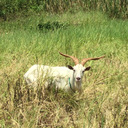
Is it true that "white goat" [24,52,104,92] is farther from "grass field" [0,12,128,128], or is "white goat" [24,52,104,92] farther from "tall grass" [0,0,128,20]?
"tall grass" [0,0,128,20]

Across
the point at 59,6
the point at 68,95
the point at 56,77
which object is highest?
the point at 59,6

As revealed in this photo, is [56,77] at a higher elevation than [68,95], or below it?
higher

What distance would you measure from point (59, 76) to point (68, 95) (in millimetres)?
346

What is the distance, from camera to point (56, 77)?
3988 millimetres

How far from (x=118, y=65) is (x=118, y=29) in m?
2.49

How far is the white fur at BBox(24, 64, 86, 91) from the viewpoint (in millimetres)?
3711

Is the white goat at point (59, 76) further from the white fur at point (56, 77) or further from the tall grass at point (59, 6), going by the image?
the tall grass at point (59, 6)

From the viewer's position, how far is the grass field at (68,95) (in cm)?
305

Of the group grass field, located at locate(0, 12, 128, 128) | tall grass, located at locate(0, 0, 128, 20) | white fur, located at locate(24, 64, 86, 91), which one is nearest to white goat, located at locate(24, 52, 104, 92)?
white fur, located at locate(24, 64, 86, 91)

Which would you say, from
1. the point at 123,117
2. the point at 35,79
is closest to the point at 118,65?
the point at 35,79

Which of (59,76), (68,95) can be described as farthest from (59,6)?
(68,95)

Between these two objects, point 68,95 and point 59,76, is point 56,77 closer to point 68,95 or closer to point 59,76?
point 59,76

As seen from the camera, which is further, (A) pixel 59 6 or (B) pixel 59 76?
(A) pixel 59 6

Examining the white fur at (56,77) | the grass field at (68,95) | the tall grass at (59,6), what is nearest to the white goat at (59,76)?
the white fur at (56,77)
